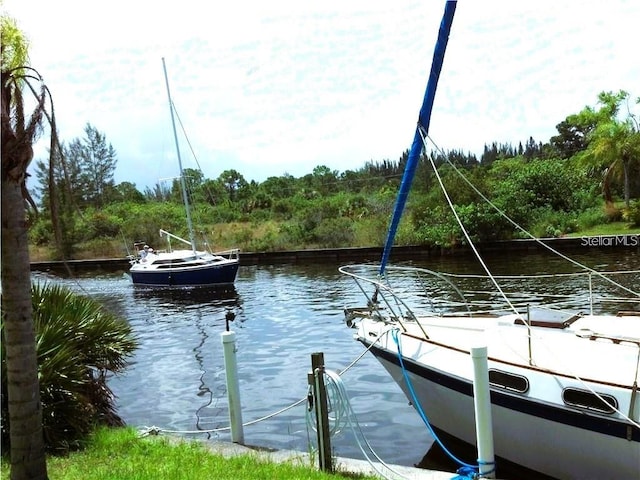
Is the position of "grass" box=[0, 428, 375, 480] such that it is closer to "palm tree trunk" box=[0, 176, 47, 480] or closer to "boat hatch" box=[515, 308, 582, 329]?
"palm tree trunk" box=[0, 176, 47, 480]

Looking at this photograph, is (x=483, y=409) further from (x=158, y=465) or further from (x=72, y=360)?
(x=72, y=360)

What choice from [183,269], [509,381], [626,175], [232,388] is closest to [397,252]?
[183,269]

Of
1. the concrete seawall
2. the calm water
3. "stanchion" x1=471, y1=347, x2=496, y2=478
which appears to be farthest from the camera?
the concrete seawall

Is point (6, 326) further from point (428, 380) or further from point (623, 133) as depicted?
point (623, 133)

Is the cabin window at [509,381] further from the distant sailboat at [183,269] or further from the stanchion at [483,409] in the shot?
the distant sailboat at [183,269]

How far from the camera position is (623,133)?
4016 centimetres

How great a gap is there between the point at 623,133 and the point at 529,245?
10.5 meters

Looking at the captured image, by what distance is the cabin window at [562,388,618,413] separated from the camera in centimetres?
590

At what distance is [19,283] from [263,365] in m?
9.59

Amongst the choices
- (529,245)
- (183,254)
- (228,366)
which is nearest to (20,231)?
(228,366)

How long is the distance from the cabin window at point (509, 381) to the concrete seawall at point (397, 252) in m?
25.8

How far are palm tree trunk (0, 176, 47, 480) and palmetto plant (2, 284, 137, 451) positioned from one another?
205 centimetres

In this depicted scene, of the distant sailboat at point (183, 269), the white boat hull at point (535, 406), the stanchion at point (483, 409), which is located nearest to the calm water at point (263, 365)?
the white boat hull at point (535, 406)

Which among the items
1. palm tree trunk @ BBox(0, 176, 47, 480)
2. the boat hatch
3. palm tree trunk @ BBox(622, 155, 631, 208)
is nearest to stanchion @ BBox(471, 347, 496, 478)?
the boat hatch
